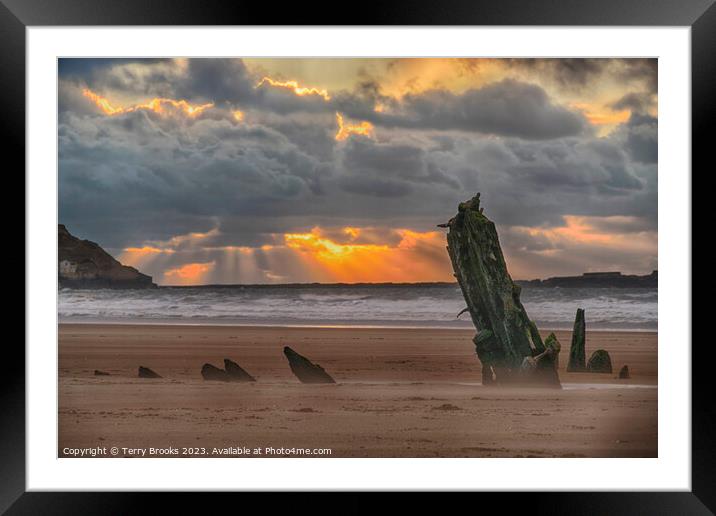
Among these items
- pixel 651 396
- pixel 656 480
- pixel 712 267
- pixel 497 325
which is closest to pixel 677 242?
pixel 712 267

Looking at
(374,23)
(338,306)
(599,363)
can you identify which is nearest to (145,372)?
(599,363)

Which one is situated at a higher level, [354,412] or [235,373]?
[235,373]

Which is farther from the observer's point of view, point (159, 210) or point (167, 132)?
point (159, 210)

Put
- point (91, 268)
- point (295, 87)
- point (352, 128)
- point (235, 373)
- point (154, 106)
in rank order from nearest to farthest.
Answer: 1. point (235, 373)
2. point (154, 106)
3. point (295, 87)
4. point (352, 128)
5. point (91, 268)

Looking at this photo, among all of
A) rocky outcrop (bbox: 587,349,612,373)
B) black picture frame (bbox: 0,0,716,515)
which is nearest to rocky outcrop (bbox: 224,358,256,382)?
black picture frame (bbox: 0,0,716,515)

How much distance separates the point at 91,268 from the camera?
47.9 feet

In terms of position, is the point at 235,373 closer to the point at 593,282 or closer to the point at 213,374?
the point at 213,374

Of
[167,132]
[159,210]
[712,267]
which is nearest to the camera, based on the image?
[712,267]

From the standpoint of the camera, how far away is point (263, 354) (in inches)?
556

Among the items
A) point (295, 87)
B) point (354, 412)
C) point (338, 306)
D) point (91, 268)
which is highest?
point (295, 87)

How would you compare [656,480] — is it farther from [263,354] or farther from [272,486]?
[263,354]

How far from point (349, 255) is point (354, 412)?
572cm

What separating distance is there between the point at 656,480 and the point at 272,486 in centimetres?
323

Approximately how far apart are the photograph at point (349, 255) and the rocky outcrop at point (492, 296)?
0.08 ft
